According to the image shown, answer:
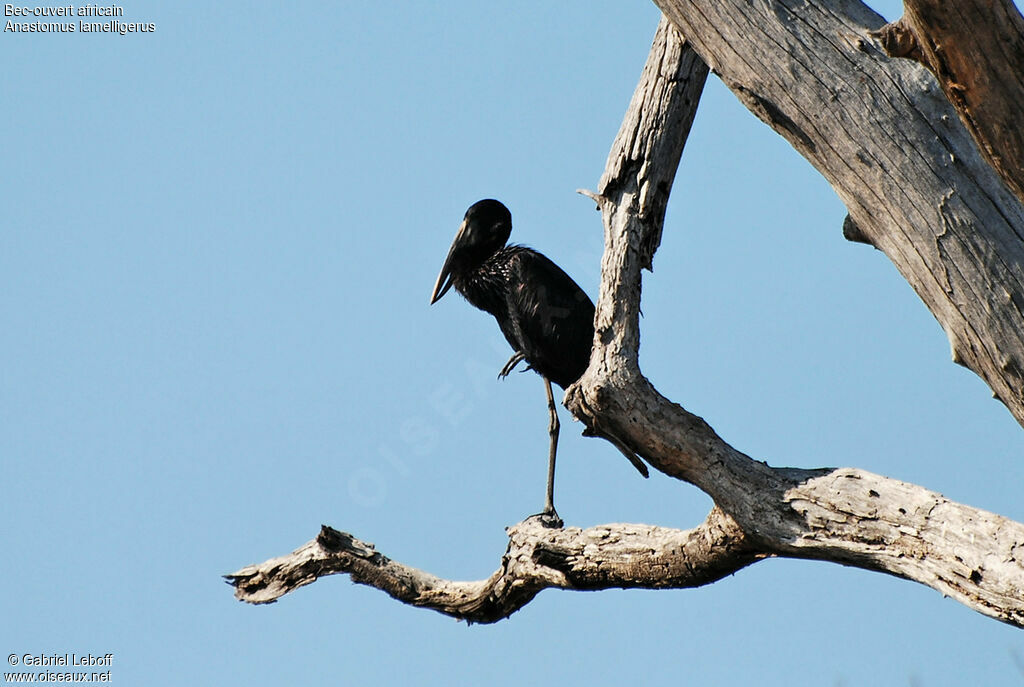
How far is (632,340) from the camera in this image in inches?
166

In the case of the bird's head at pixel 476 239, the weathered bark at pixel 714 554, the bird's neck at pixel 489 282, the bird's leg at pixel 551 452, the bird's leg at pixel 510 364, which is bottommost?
the weathered bark at pixel 714 554

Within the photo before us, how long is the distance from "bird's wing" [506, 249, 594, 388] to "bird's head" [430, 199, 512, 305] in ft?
1.87

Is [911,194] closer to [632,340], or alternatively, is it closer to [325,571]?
[632,340]

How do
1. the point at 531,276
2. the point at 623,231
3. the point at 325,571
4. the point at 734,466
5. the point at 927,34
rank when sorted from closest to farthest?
the point at 927,34 → the point at 734,466 → the point at 623,231 → the point at 325,571 → the point at 531,276

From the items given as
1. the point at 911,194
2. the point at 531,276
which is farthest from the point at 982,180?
the point at 531,276

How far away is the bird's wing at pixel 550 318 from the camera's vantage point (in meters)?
6.76

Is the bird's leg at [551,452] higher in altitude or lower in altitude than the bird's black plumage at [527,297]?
lower

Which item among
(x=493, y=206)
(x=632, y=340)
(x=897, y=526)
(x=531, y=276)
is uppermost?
(x=493, y=206)

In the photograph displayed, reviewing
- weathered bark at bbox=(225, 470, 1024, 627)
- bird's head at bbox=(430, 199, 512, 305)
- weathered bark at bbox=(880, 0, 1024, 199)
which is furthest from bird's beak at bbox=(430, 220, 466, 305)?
weathered bark at bbox=(880, 0, 1024, 199)

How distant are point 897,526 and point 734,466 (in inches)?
24.5

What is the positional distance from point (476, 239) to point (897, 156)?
14.5ft

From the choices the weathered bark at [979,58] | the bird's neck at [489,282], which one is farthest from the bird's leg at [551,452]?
the weathered bark at [979,58]

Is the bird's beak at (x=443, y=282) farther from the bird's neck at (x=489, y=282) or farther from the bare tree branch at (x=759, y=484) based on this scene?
the bare tree branch at (x=759, y=484)

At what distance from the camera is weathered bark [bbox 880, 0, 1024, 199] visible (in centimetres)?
264
